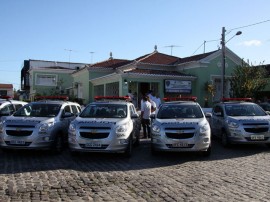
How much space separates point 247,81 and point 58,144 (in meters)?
17.6

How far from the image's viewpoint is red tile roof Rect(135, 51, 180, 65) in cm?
3205

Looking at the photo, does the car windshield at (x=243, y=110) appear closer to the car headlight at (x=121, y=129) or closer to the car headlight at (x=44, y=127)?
the car headlight at (x=121, y=129)

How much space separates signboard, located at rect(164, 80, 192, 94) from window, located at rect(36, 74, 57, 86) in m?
22.7

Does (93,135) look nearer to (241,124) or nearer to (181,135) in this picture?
(181,135)

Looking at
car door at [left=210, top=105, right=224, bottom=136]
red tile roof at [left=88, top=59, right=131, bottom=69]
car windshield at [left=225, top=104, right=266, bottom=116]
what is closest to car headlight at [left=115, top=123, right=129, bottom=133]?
car door at [left=210, top=105, right=224, bottom=136]

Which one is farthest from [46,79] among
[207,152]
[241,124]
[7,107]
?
[207,152]

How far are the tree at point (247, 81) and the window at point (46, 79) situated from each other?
90.3ft

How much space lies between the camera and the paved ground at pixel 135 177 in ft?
21.6

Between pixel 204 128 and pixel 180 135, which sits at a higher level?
pixel 204 128

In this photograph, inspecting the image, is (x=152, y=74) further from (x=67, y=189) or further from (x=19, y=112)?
(x=67, y=189)

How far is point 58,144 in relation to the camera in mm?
11109

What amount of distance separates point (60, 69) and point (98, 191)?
135ft

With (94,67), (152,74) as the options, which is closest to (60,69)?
(94,67)

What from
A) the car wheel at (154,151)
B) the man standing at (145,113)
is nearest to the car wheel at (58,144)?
the car wheel at (154,151)
